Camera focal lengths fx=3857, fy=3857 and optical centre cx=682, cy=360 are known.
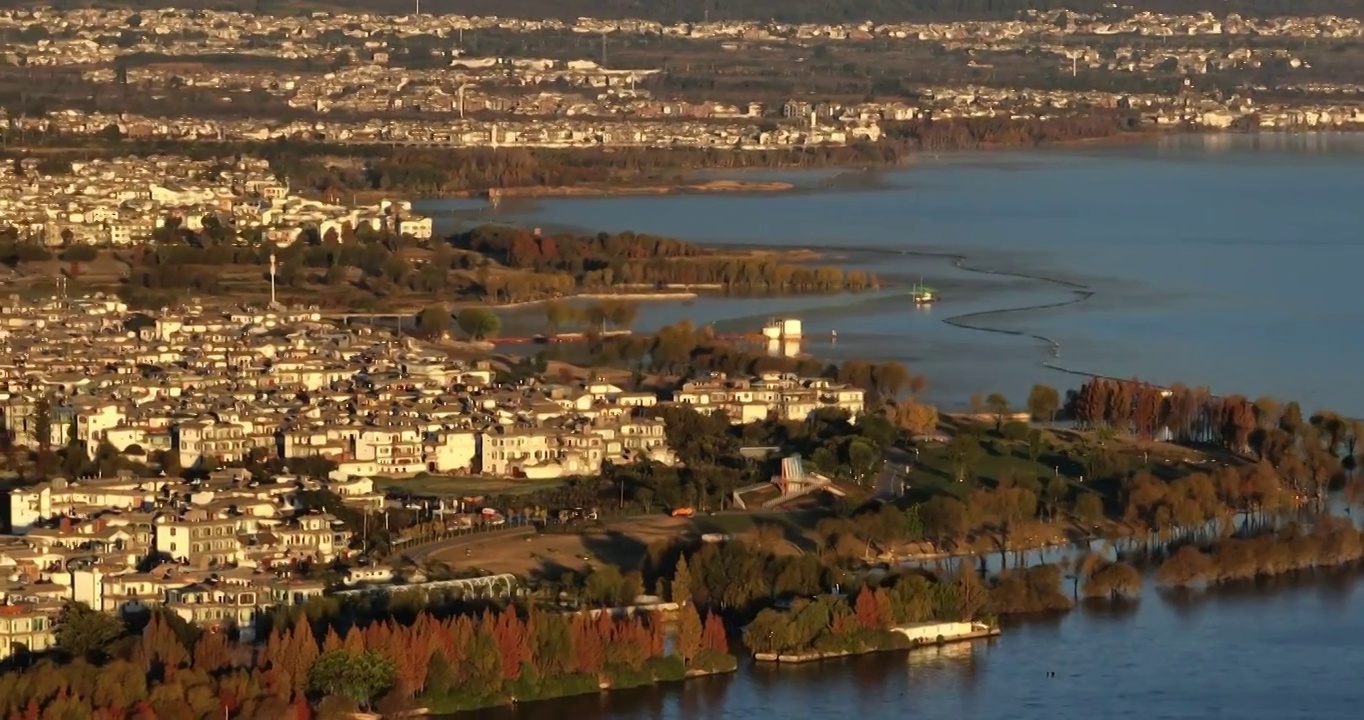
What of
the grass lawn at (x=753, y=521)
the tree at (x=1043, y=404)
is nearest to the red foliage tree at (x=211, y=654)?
the grass lawn at (x=753, y=521)

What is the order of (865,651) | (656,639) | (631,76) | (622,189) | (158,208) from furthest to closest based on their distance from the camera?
(631,76) < (622,189) < (158,208) < (865,651) < (656,639)

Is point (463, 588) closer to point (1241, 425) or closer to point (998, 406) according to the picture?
point (1241, 425)

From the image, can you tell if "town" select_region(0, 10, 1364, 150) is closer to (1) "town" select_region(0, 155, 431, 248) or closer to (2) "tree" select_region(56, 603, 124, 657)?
(1) "town" select_region(0, 155, 431, 248)

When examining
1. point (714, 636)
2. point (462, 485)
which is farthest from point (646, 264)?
point (714, 636)

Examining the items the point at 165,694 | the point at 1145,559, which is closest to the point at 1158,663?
the point at 1145,559

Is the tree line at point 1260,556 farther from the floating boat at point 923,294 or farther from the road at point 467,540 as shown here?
the floating boat at point 923,294

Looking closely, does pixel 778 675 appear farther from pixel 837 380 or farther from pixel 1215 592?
pixel 837 380
